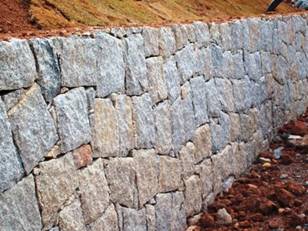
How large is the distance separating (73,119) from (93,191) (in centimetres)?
58

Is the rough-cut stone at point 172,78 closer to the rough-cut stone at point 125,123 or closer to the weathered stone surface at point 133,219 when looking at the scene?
the rough-cut stone at point 125,123

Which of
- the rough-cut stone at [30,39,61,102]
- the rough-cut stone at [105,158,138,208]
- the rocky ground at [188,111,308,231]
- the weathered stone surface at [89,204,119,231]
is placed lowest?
the rocky ground at [188,111,308,231]

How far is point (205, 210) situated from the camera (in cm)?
698

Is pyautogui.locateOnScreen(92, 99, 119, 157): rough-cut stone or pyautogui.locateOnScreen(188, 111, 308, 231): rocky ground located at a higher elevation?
pyautogui.locateOnScreen(92, 99, 119, 157): rough-cut stone

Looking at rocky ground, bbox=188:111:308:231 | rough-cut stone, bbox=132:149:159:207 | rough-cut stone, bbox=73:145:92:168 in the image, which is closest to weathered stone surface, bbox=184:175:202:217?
rocky ground, bbox=188:111:308:231

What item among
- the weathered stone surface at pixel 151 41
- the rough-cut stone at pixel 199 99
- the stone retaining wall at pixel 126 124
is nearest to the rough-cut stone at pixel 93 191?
the stone retaining wall at pixel 126 124

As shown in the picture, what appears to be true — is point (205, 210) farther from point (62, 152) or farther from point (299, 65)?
point (299, 65)

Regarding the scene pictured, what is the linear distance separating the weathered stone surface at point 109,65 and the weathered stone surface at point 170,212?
1.27 m

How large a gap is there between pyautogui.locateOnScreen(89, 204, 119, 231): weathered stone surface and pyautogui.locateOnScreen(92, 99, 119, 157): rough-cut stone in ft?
1.40

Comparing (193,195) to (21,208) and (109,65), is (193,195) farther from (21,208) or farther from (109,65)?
(21,208)

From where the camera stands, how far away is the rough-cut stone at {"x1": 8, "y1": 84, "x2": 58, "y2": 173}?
3.60 meters

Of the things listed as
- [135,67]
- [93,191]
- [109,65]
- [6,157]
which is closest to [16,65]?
[6,157]

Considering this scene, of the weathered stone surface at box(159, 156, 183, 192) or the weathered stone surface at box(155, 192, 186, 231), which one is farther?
the weathered stone surface at box(159, 156, 183, 192)

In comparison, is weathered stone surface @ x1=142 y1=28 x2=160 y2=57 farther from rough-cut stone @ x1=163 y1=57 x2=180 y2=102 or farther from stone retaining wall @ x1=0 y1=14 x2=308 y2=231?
rough-cut stone @ x1=163 y1=57 x2=180 y2=102
